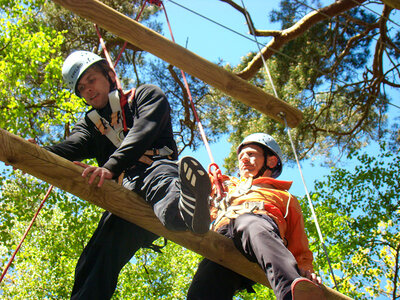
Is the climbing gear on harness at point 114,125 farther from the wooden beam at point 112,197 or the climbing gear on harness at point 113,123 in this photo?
the wooden beam at point 112,197

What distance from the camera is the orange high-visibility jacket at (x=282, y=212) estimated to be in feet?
10.1

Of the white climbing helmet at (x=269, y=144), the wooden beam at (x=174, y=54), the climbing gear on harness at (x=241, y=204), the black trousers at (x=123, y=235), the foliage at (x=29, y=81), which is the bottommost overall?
the black trousers at (x=123, y=235)

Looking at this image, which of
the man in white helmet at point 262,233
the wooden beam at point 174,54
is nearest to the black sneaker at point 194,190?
the man in white helmet at point 262,233

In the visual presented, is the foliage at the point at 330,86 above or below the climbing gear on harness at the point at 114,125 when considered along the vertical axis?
above

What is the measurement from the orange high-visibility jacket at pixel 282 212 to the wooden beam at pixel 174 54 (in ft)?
2.51

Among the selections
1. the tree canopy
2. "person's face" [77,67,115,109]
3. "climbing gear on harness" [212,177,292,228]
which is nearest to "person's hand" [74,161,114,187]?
"person's face" [77,67,115,109]

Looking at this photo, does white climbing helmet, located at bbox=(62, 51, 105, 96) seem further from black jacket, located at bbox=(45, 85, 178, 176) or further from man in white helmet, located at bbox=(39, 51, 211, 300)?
black jacket, located at bbox=(45, 85, 178, 176)

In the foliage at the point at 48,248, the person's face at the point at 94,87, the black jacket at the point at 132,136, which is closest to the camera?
the black jacket at the point at 132,136

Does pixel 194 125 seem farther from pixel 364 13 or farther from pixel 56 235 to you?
pixel 56 235

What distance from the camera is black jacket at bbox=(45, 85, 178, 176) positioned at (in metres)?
2.74

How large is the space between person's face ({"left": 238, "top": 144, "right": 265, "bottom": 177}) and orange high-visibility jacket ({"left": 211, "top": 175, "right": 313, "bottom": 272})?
278 mm

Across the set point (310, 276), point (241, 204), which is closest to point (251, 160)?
point (241, 204)

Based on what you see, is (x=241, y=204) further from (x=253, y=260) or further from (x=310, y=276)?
(x=310, y=276)

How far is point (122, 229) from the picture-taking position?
117 inches
